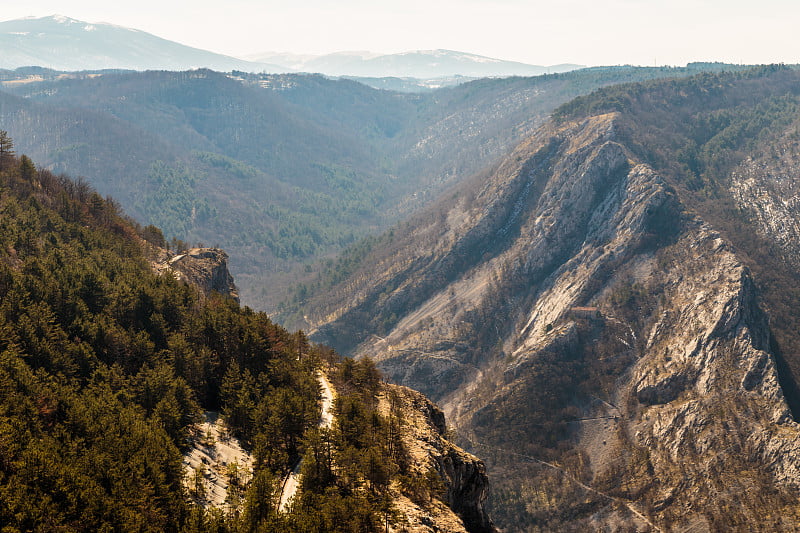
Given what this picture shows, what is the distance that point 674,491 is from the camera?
160 metres

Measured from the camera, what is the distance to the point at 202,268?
154000 mm

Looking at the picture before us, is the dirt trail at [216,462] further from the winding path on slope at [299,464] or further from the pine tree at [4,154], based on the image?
the pine tree at [4,154]

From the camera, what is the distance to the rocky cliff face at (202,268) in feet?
465

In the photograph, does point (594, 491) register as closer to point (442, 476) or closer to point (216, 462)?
point (442, 476)

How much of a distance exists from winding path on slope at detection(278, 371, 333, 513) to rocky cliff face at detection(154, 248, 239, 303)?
57.5 m

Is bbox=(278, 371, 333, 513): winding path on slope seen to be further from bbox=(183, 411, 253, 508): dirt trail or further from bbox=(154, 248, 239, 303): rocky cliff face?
bbox=(154, 248, 239, 303): rocky cliff face

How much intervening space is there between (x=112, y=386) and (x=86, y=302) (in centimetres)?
2497

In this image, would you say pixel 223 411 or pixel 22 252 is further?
pixel 22 252

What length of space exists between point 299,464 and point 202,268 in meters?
101

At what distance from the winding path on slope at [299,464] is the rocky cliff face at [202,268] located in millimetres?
57510

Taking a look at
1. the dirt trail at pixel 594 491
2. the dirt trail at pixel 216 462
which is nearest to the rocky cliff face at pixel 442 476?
the dirt trail at pixel 216 462

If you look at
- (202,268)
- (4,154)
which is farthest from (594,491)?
(4,154)

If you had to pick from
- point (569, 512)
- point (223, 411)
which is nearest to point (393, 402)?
point (223, 411)

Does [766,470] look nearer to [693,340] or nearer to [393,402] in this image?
[693,340]
